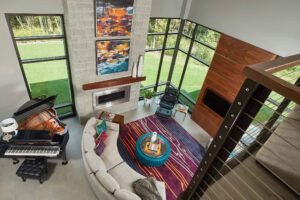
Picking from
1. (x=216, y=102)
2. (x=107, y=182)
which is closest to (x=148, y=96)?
(x=216, y=102)

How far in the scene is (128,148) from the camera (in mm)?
5680

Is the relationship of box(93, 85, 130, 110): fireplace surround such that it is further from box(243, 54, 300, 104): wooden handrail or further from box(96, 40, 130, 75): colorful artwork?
box(243, 54, 300, 104): wooden handrail

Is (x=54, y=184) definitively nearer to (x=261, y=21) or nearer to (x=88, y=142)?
(x=88, y=142)

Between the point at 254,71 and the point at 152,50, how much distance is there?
234 inches

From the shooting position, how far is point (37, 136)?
412 cm

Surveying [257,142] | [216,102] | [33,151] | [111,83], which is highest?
[257,142]

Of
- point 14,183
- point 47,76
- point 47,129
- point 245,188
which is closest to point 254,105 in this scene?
point 245,188

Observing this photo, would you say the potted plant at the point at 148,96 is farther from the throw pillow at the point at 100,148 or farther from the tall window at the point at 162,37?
the throw pillow at the point at 100,148

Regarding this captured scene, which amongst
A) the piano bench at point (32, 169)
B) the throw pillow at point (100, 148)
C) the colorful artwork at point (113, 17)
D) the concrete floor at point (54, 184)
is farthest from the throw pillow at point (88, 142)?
the colorful artwork at point (113, 17)

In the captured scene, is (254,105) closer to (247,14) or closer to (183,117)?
(247,14)

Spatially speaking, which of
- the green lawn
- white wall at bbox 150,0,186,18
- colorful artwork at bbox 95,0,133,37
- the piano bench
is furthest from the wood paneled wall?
the piano bench

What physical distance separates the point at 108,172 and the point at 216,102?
3.79 meters

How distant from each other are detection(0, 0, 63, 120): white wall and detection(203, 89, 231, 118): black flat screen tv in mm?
4724

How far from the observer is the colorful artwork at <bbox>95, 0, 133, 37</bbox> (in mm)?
4473
